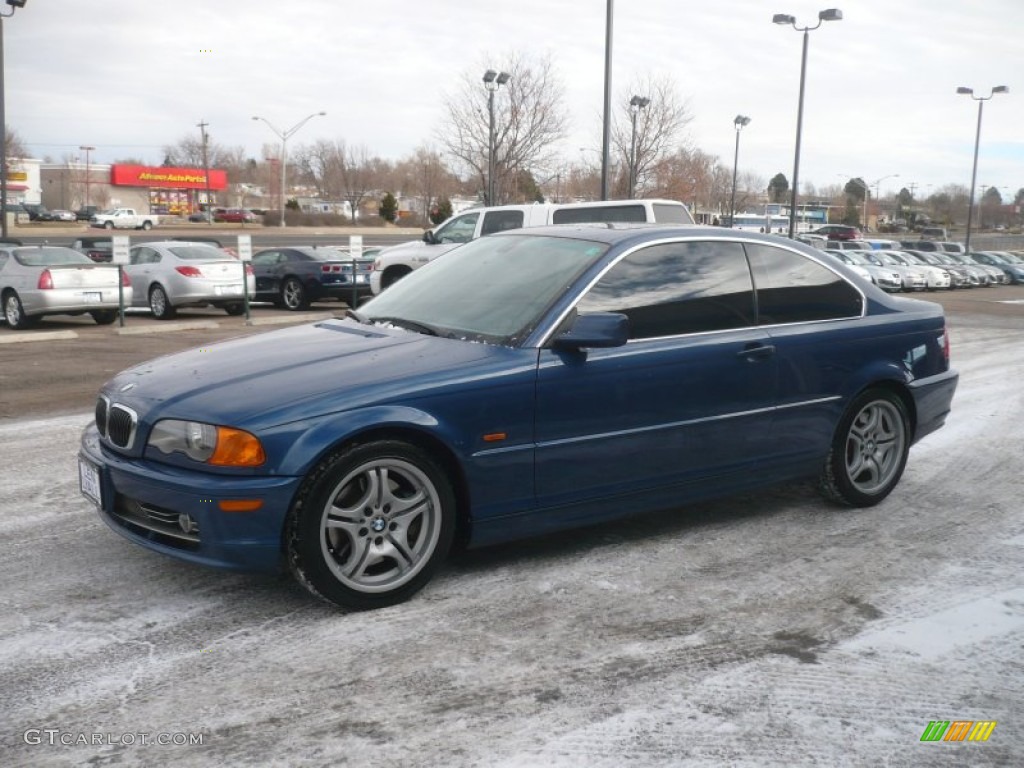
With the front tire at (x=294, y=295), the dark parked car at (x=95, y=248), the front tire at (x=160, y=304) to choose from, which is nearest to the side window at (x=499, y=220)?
the front tire at (x=294, y=295)

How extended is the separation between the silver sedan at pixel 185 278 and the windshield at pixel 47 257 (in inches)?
60.3

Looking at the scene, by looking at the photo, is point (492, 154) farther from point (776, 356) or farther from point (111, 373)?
point (776, 356)

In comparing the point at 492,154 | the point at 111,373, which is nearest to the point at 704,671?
the point at 111,373

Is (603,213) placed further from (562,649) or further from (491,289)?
(562,649)

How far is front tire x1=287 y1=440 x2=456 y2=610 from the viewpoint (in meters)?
4.05

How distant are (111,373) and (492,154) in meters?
23.7

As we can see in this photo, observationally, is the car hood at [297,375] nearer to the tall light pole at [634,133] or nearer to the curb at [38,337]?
the curb at [38,337]

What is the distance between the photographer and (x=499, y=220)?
55.0 ft

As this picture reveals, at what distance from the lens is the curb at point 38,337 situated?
14305mm

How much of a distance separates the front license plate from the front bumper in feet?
0.80

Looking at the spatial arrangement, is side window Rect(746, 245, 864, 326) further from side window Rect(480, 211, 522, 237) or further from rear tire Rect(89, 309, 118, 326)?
rear tire Rect(89, 309, 118, 326)

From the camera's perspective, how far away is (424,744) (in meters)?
3.16

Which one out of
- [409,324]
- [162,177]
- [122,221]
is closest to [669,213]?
[409,324]

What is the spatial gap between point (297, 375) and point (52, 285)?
13.6 meters
